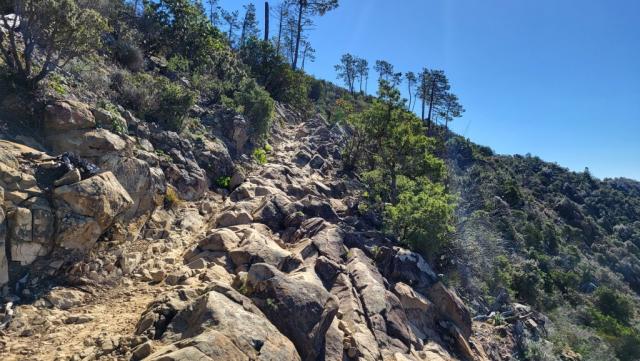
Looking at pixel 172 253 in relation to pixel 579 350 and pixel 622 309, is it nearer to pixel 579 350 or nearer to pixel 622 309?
pixel 579 350

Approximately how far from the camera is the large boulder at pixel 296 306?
6918 mm

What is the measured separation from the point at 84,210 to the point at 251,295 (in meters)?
3.65

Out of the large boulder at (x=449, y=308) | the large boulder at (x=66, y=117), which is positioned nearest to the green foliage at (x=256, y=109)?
the large boulder at (x=66, y=117)

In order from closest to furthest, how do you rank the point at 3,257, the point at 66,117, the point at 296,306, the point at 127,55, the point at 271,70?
the point at 3,257
the point at 296,306
the point at 66,117
the point at 127,55
the point at 271,70

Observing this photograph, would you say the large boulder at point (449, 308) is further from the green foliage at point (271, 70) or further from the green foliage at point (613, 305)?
the green foliage at point (613, 305)

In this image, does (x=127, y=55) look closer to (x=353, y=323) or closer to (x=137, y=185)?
(x=137, y=185)

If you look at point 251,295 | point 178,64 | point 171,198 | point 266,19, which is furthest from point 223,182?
point 266,19

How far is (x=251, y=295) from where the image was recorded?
7391 mm

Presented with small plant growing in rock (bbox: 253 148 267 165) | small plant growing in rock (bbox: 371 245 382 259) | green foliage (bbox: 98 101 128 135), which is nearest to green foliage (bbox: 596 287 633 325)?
small plant growing in rock (bbox: 371 245 382 259)

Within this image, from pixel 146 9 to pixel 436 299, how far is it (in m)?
19.4

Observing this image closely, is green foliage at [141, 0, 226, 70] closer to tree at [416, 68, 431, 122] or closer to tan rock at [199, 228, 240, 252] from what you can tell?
tan rock at [199, 228, 240, 252]

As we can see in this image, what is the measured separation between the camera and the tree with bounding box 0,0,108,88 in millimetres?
9188

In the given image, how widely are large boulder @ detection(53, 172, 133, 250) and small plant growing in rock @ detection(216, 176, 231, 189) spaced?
19.3 ft

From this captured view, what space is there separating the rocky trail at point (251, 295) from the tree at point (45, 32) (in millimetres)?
4798
